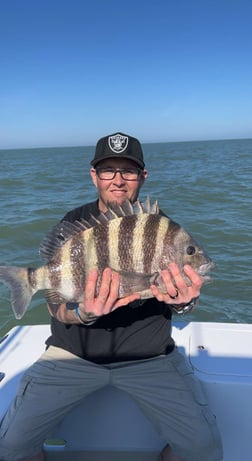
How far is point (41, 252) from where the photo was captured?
2332 millimetres

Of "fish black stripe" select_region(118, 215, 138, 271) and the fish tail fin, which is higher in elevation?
"fish black stripe" select_region(118, 215, 138, 271)

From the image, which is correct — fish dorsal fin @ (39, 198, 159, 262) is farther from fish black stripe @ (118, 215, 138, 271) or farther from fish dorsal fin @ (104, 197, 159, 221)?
fish black stripe @ (118, 215, 138, 271)

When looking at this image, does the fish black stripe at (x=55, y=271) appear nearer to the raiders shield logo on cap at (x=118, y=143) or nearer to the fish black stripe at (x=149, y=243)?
the fish black stripe at (x=149, y=243)

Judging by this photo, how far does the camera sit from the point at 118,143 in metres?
2.91

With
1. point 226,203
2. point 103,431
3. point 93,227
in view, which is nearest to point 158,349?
point 103,431

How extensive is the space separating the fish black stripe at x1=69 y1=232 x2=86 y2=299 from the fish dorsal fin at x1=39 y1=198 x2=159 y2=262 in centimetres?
10

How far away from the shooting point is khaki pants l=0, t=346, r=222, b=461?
7.22 feet

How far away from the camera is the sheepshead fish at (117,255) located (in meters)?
2.10

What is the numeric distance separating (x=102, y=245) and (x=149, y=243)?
27cm

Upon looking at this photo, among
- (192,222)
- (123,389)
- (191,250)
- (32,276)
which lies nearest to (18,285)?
(32,276)

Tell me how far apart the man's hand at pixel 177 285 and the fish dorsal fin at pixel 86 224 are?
39 cm

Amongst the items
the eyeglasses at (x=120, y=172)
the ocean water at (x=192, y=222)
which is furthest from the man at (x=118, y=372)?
the ocean water at (x=192, y=222)

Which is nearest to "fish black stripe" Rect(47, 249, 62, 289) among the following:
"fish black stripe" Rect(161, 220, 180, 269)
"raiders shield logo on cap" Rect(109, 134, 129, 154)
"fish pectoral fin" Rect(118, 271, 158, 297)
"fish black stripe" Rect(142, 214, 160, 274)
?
"fish pectoral fin" Rect(118, 271, 158, 297)

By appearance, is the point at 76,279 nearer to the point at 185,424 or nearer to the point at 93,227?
the point at 93,227
